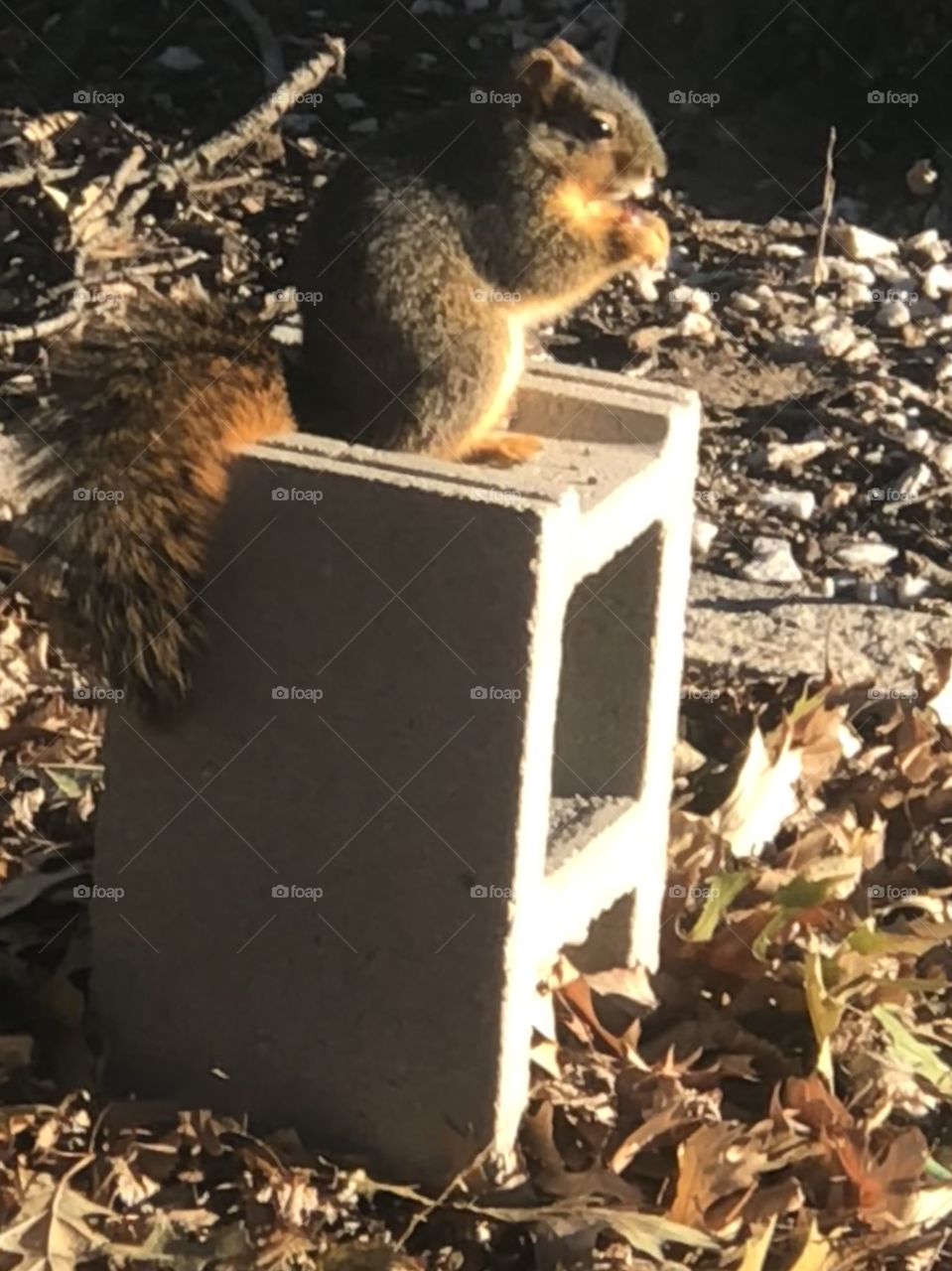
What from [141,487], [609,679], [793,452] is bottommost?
[609,679]

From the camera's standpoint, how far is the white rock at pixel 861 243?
591 cm

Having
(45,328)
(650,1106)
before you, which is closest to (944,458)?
(45,328)

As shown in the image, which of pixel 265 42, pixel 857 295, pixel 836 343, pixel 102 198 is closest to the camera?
Result: pixel 836 343

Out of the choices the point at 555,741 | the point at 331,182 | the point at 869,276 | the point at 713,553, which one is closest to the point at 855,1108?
the point at 555,741

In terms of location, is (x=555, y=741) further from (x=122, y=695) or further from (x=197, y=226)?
(x=197, y=226)

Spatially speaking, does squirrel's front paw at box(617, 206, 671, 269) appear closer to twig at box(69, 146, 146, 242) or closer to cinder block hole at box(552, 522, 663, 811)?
cinder block hole at box(552, 522, 663, 811)

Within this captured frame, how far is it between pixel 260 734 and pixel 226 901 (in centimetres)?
23

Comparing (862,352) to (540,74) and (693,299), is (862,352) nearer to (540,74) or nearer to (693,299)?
(693,299)

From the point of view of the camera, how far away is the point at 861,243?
5.92 metres

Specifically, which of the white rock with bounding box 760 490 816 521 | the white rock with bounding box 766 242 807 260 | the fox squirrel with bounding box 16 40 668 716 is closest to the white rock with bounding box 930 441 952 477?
the white rock with bounding box 760 490 816 521

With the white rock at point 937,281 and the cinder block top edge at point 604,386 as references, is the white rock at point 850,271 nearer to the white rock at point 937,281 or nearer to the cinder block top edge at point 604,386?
the white rock at point 937,281

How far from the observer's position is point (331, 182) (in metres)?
2.97

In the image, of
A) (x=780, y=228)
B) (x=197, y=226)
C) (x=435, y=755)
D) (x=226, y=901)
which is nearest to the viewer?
(x=435, y=755)

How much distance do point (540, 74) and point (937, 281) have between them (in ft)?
9.42
